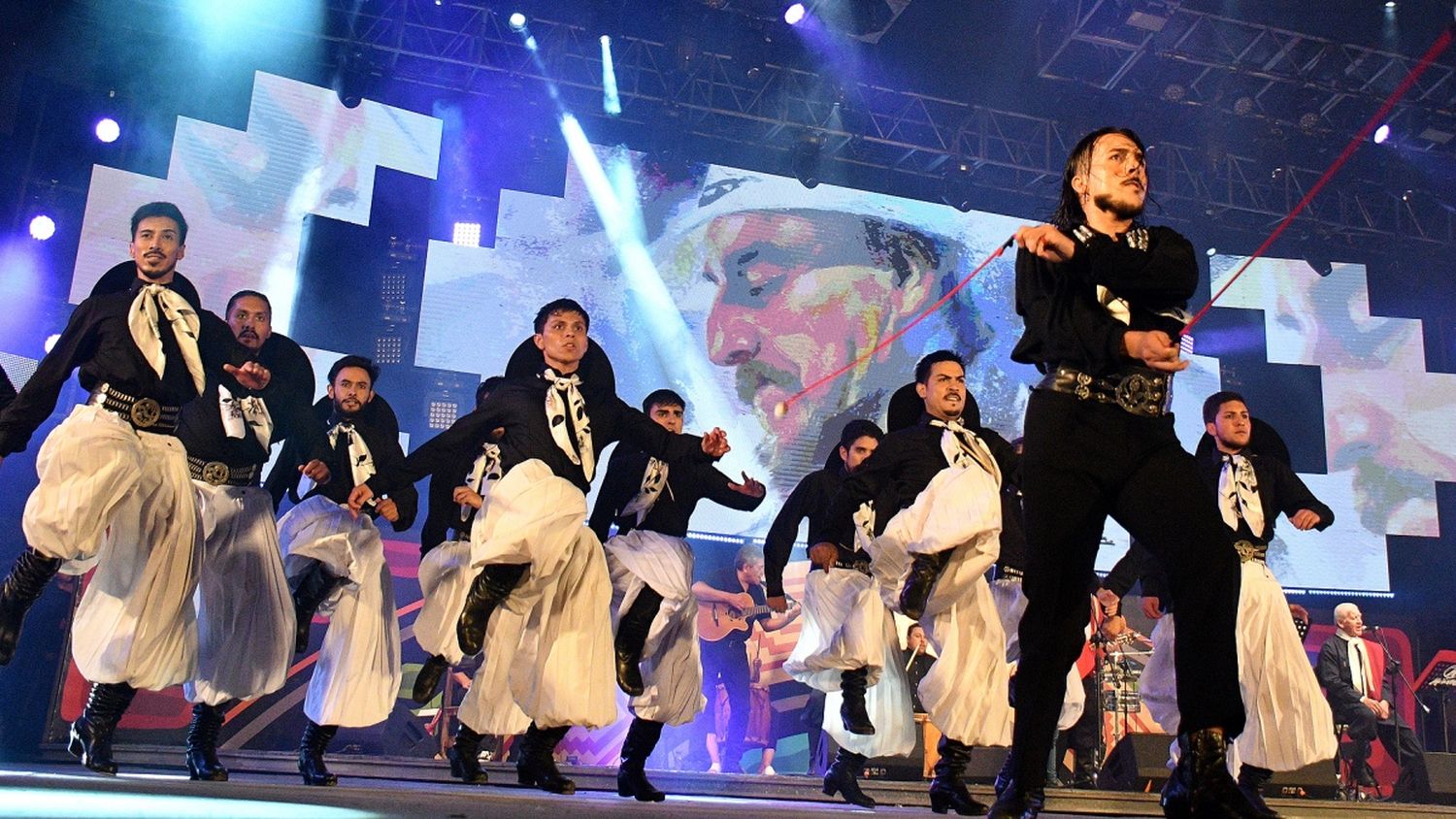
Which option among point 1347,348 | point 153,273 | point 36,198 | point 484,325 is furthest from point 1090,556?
point 1347,348

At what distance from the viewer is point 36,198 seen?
8.69m

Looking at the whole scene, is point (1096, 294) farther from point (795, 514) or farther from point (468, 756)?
point (468, 756)

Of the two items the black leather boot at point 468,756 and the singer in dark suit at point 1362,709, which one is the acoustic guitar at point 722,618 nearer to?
the black leather boot at point 468,756

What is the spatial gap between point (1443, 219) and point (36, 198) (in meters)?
13.6

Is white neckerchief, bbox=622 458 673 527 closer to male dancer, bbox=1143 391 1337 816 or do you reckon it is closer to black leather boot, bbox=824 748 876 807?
black leather boot, bbox=824 748 876 807

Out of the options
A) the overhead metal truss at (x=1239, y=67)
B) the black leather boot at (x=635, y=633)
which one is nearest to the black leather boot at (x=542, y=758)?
the black leather boot at (x=635, y=633)

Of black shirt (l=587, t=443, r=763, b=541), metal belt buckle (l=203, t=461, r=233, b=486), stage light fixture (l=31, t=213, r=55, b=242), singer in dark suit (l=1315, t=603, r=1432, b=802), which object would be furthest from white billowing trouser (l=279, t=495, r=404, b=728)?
singer in dark suit (l=1315, t=603, r=1432, b=802)

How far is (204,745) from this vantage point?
193 inches

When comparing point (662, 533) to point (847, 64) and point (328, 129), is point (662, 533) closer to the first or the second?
point (328, 129)

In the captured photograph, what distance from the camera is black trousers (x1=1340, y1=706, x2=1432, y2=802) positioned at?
9336 mm

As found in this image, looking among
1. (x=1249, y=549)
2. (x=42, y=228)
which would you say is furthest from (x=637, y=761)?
(x=42, y=228)

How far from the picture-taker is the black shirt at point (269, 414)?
210 inches

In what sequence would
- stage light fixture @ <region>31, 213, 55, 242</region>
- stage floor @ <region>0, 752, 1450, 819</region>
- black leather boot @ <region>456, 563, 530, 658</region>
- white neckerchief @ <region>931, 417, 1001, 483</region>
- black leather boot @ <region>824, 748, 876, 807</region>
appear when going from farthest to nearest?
stage light fixture @ <region>31, 213, 55, 242</region> → black leather boot @ <region>824, 748, 876, 807</region> → white neckerchief @ <region>931, 417, 1001, 483</region> → black leather boot @ <region>456, 563, 530, 658</region> → stage floor @ <region>0, 752, 1450, 819</region>

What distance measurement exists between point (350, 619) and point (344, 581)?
189 millimetres
